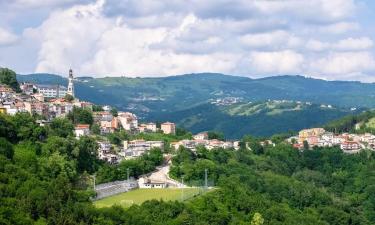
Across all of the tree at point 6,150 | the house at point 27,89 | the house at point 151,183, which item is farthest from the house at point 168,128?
the tree at point 6,150

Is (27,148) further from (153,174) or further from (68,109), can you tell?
(68,109)

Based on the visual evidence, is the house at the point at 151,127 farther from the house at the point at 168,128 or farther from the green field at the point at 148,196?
the green field at the point at 148,196

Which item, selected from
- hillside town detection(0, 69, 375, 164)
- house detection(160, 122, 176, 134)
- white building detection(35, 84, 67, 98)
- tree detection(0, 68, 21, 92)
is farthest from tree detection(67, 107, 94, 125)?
white building detection(35, 84, 67, 98)

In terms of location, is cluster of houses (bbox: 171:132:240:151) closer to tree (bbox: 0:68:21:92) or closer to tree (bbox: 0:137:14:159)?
tree (bbox: 0:68:21:92)

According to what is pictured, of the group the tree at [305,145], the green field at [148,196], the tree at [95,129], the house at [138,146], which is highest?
the tree at [95,129]

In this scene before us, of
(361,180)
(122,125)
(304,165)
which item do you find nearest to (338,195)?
(361,180)
